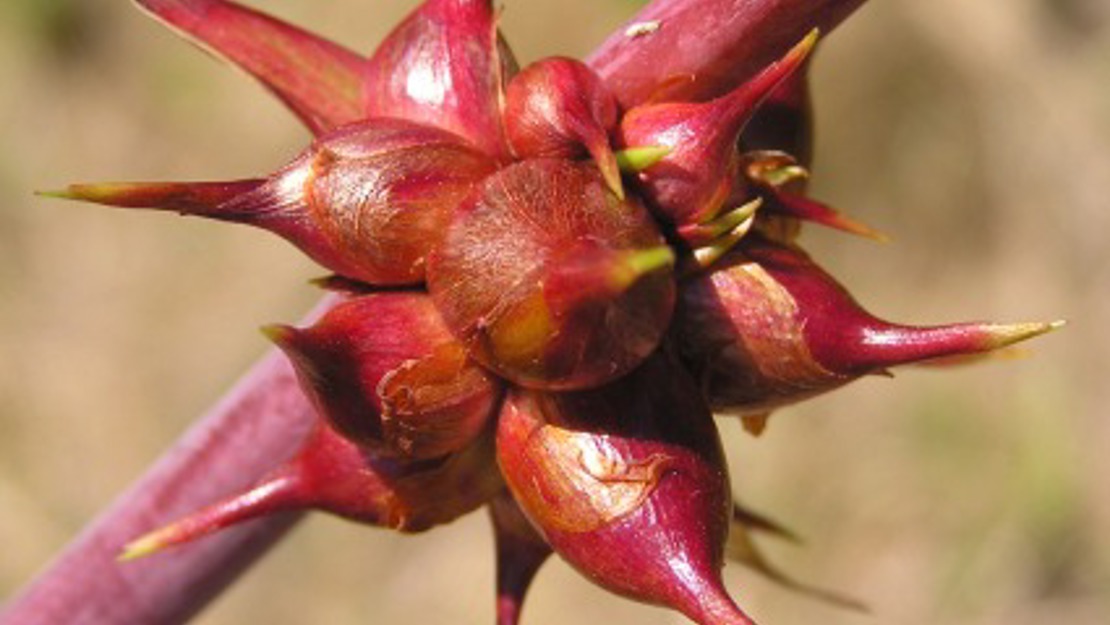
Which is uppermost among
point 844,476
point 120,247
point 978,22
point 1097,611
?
point 120,247

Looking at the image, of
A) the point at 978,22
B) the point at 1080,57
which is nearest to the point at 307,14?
the point at 978,22

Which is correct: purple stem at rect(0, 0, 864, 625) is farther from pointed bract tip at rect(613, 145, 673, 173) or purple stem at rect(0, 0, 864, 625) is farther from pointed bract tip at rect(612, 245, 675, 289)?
pointed bract tip at rect(612, 245, 675, 289)

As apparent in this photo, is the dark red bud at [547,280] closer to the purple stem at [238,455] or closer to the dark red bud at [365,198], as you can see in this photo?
the dark red bud at [365,198]

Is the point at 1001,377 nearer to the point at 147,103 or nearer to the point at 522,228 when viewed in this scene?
the point at 147,103

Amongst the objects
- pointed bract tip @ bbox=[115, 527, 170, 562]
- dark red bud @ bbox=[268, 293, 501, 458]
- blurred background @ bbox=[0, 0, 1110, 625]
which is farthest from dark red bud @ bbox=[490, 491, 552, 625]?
blurred background @ bbox=[0, 0, 1110, 625]

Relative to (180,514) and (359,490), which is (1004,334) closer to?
(359,490)

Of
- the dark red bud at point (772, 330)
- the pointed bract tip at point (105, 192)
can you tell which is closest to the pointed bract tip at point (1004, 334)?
the dark red bud at point (772, 330)
